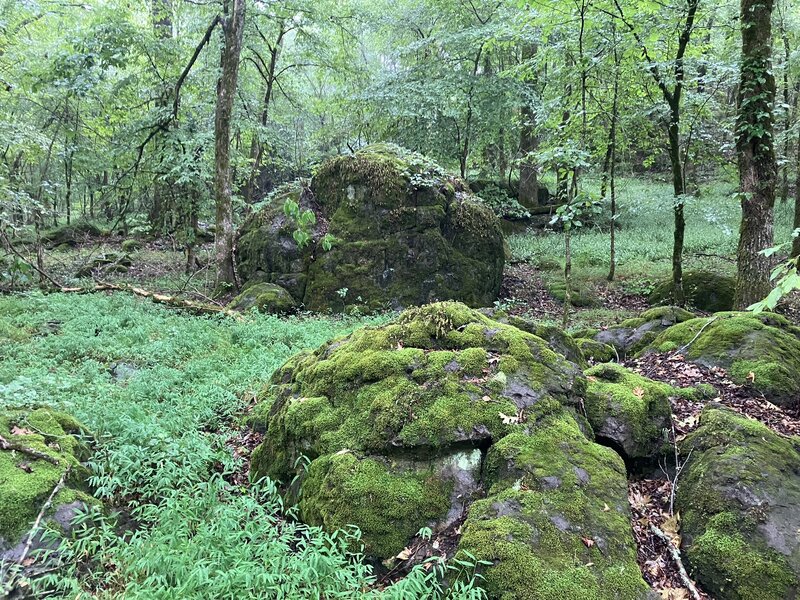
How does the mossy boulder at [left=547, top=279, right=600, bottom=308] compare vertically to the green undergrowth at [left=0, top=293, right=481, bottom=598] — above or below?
above

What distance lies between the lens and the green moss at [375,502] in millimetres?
3227

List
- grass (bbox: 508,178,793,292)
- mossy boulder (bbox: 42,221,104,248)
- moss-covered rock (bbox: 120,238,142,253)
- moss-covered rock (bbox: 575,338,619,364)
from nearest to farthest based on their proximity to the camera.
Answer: moss-covered rock (bbox: 575,338,619,364) → grass (bbox: 508,178,793,292) → moss-covered rock (bbox: 120,238,142,253) → mossy boulder (bbox: 42,221,104,248)

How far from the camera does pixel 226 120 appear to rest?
1159 cm

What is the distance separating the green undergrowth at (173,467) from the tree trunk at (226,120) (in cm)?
383

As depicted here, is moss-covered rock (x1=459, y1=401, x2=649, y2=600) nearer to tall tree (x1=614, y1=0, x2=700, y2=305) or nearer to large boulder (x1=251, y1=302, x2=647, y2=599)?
large boulder (x1=251, y1=302, x2=647, y2=599)

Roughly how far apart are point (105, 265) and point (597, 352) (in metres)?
14.6

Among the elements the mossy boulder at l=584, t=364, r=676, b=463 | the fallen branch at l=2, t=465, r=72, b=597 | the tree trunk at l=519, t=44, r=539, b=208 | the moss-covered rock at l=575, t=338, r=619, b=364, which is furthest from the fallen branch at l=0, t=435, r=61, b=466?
the tree trunk at l=519, t=44, r=539, b=208

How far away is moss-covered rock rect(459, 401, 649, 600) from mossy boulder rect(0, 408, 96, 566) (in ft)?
8.95

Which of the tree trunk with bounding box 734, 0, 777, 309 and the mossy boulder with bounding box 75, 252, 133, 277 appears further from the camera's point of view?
the mossy boulder with bounding box 75, 252, 133, 277

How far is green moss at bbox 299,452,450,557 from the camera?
323 centimetres

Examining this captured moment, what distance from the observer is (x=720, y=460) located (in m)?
3.64

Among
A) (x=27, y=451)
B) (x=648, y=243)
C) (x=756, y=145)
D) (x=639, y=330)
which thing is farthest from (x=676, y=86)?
(x=27, y=451)

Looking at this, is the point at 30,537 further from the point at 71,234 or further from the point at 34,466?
the point at 71,234

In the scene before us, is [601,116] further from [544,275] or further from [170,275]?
[170,275]
